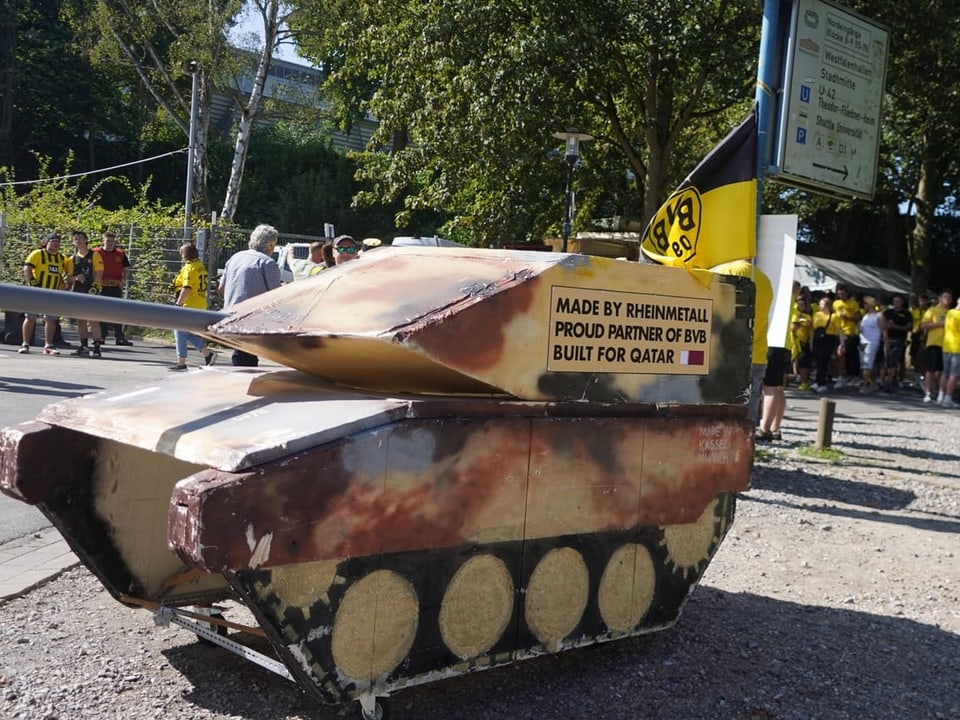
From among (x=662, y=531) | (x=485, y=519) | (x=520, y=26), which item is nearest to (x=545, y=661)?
(x=662, y=531)

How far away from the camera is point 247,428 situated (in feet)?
11.1

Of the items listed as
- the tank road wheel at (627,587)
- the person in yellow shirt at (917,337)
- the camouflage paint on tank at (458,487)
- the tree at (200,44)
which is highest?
the tree at (200,44)

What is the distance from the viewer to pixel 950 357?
1608 centimetres

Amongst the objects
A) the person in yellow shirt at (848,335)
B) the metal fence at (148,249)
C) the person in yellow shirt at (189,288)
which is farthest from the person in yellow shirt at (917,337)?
the metal fence at (148,249)

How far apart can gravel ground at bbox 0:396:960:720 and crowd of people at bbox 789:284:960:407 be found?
10937 millimetres

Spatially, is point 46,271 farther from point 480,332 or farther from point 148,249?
point 480,332

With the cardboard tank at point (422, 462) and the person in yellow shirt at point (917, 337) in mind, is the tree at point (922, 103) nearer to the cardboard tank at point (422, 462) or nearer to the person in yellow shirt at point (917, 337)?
the person in yellow shirt at point (917, 337)

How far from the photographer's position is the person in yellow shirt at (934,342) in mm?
16703

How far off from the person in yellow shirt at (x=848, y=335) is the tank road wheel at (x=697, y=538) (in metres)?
14.2

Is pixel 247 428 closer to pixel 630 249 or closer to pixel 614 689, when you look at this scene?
pixel 614 689

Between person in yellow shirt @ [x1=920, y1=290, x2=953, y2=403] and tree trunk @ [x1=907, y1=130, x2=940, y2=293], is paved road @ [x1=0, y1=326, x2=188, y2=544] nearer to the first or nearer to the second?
person in yellow shirt @ [x1=920, y1=290, x2=953, y2=403]

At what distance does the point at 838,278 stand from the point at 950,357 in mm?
10280

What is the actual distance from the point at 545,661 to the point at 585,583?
469mm

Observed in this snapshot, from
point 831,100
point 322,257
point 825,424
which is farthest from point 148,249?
point 831,100
